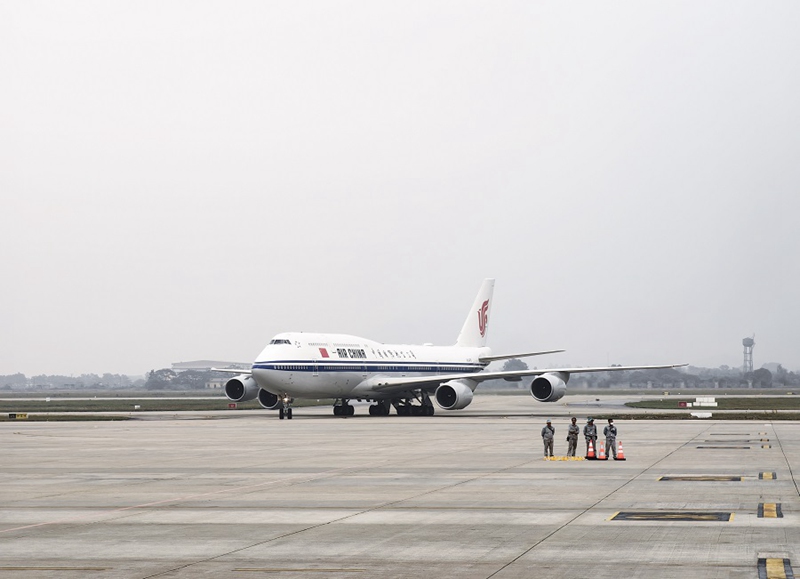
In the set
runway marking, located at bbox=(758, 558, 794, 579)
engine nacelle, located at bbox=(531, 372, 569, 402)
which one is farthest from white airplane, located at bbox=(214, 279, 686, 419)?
runway marking, located at bbox=(758, 558, 794, 579)

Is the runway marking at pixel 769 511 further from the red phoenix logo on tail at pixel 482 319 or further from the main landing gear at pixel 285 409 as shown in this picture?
the red phoenix logo on tail at pixel 482 319

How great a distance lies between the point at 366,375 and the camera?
61.2 meters

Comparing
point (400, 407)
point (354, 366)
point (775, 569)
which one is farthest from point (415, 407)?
point (775, 569)

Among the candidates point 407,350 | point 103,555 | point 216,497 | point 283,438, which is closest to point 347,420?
point 407,350

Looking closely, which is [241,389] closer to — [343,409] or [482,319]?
[343,409]

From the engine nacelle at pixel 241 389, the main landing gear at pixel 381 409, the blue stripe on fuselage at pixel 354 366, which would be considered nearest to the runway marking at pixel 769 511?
the blue stripe on fuselage at pixel 354 366

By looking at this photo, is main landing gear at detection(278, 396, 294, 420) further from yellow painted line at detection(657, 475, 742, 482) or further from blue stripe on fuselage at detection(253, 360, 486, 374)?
yellow painted line at detection(657, 475, 742, 482)

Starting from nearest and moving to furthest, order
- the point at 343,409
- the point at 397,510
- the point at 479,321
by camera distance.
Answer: the point at 397,510 < the point at 343,409 < the point at 479,321

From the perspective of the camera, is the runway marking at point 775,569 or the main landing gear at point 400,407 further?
the main landing gear at point 400,407

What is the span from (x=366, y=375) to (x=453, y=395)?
5185mm

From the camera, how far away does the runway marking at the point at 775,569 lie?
40.7 ft

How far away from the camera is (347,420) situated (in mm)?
56688

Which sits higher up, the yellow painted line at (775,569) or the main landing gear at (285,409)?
the main landing gear at (285,409)

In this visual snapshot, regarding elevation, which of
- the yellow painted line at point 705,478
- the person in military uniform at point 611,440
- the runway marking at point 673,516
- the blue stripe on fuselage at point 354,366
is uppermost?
the blue stripe on fuselage at point 354,366
